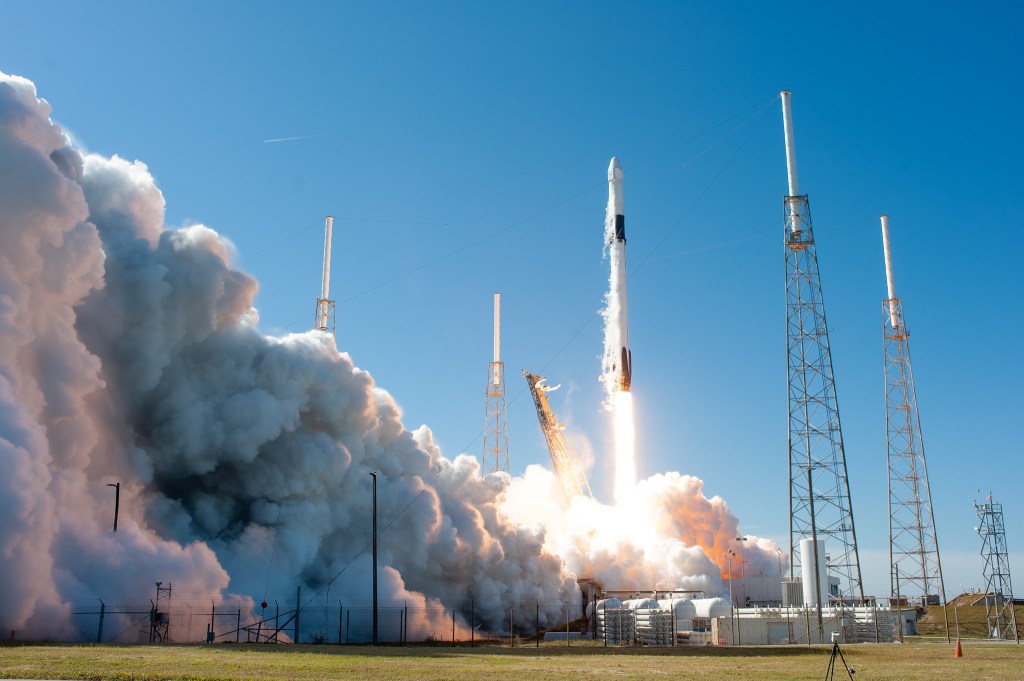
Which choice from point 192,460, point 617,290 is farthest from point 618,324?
point 192,460

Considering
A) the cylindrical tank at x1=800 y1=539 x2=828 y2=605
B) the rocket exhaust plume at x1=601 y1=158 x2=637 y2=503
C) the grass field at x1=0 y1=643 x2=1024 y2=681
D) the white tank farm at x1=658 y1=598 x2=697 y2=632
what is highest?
the rocket exhaust plume at x1=601 y1=158 x2=637 y2=503

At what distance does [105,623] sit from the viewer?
43406 millimetres

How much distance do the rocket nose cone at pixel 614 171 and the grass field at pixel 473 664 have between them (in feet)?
121

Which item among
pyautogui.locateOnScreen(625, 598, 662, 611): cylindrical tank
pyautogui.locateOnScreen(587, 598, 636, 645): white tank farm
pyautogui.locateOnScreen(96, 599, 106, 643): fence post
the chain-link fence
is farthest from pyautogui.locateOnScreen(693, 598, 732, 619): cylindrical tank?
pyautogui.locateOnScreen(96, 599, 106, 643): fence post

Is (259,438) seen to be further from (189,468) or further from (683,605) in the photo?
(683,605)

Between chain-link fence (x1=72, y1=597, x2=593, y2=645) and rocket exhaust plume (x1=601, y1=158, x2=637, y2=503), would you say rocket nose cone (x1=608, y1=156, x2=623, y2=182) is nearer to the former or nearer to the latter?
rocket exhaust plume (x1=601, y1=158, x2=637, y2=503)

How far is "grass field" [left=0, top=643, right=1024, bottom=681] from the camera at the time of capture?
24.8 metres

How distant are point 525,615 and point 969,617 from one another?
38.6 metres

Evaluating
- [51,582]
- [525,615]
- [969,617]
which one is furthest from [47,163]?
[969,617]

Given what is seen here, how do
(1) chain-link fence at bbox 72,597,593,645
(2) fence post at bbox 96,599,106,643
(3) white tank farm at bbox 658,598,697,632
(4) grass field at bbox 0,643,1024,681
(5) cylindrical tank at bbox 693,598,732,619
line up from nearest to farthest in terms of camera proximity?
(4) grass field at bbox 0,643,1024,681 < (2) fence post at bbox 96,599,106,643 < (1) chain-link fence at bbox 72,597,593,645 < (3) white tank farm at bbox 658,598,697,632 < (5) cylindrical tank at bbox 693,598,732,619

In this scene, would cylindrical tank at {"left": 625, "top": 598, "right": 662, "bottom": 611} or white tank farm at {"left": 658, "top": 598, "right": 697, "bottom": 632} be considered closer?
cylindrical tank at {"left": 625, "top": 598, "right": 662, "bottom": 611}

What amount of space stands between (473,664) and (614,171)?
146 ft

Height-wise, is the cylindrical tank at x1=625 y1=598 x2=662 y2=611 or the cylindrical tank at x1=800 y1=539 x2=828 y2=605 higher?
the cylindrical tank at x1=800 y1=539 x2=828 y2=605

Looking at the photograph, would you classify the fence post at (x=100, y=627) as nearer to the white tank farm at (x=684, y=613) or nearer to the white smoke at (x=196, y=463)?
the white smoke at (x=196, y=463)
